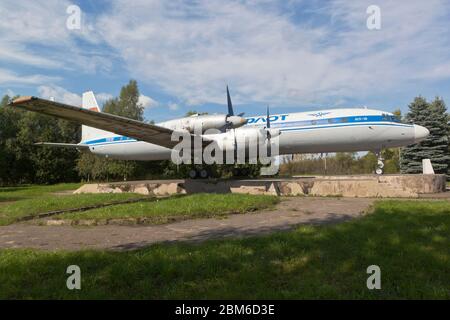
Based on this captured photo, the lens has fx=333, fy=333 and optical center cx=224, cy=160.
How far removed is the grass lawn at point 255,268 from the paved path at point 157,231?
2.91 ft

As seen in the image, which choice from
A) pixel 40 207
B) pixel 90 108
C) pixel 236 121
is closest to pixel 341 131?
pixel 236 121

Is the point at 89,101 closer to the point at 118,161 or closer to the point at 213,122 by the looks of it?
the point at 213,122

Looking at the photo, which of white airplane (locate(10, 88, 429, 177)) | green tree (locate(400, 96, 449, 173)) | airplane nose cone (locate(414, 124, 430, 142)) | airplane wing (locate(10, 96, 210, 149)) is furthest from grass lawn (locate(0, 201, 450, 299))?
green tree (locate(400, 96, 449, 173))

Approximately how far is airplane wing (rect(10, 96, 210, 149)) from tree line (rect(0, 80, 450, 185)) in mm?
12231

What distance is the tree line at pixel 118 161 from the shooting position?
102ft

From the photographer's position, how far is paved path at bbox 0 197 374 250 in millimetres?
6738

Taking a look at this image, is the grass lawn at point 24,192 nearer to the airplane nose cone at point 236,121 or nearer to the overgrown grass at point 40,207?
the overgrown grass at point 40,207

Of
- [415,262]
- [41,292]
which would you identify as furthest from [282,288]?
[41,292]

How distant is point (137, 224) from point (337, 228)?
5.16 m

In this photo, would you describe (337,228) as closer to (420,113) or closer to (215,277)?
(215,277)

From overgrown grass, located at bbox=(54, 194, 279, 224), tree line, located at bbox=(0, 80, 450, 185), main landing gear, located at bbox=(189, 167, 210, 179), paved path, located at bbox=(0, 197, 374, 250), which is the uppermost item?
tree line, located at bbox=(0, 80, 450, 185)

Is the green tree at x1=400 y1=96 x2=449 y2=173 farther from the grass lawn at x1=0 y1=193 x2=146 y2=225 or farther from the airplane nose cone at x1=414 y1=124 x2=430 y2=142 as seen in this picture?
the grass lawn at x1=0 y1=193 x2=146 y2=225

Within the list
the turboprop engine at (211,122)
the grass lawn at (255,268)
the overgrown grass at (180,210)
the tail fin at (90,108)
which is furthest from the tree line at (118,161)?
the grass lawn at (255,268)

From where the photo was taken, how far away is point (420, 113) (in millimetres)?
32281
